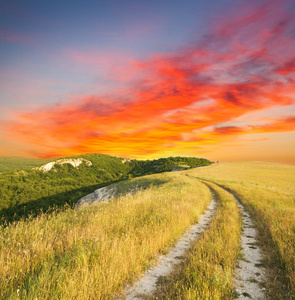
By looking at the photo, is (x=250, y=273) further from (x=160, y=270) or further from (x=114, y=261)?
(x=114, y=261)

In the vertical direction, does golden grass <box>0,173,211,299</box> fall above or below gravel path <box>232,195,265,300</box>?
above

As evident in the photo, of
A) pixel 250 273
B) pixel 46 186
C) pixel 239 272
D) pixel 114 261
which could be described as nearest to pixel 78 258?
pixel 114 261

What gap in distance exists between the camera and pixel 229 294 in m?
3.73

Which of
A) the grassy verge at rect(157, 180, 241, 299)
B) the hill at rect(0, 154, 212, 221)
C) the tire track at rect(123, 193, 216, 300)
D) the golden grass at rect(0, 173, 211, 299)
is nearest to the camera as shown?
the golden grass at rect(0, 173, 211, 299)

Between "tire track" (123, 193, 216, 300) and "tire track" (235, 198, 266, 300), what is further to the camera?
"tire track" (235, 198, 266, 300)

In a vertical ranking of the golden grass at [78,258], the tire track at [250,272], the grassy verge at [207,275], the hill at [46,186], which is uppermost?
the golden grass at [78,258]

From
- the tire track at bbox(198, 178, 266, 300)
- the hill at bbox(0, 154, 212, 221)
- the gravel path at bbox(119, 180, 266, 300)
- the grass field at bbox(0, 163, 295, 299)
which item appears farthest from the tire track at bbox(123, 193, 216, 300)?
the hill at bbox(0, 154, 212, 221)

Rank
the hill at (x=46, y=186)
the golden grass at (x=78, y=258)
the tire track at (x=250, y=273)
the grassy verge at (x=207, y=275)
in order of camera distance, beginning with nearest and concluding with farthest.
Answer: the golden grass at (x=78, y=258), the grassy verge at (x=207, y=275), the tire track at (x=250, y=273), the hill at (x=46, y=186)

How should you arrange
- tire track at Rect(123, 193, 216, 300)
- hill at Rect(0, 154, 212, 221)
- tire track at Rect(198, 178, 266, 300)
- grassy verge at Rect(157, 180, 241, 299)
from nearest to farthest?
grassy verge at Rect(157, 180, 241, 299) → tire track at Rect(123, 193, 216, 300) → tire track at Rect(198, 178, 266, 300) → hill at Rect(0, 154, 212, 221)

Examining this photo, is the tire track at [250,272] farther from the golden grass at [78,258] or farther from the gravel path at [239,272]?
the golden grass at [78,258]

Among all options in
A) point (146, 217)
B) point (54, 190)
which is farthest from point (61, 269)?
point (54, 190)

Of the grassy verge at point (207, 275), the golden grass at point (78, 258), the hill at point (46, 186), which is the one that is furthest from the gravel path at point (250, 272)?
the hill at point (46, 186)

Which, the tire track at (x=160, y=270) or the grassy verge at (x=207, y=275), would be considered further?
the tire track at (x=160, y=270)

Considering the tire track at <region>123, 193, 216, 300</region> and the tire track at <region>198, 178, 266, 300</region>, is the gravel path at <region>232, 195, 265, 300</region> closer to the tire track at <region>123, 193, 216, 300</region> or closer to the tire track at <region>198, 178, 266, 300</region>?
the tire track at <region>198, 178, 266, 300</region>
